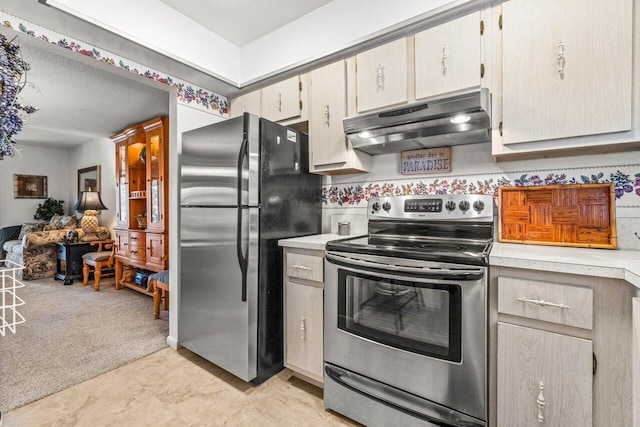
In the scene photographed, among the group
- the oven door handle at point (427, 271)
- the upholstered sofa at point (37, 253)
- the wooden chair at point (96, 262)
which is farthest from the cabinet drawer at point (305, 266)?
the upholstered sofa at point (37, 253)

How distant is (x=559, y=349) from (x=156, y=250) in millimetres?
3881

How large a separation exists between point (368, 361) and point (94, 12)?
255 cm

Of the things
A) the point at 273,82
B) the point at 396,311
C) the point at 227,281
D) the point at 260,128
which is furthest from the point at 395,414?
the point at 273,82

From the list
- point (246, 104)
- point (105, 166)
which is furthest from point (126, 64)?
point (105, 166)

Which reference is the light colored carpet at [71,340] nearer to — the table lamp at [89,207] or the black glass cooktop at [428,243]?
the table lamp at [89,207]

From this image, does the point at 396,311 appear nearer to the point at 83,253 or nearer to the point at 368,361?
the point at 368,361

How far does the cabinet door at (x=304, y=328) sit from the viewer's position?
182 centimetres

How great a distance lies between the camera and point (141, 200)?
4.44 m

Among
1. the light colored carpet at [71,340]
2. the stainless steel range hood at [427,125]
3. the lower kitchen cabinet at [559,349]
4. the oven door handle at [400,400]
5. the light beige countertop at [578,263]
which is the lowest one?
the light colored carpet at [71,340]

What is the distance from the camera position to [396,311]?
1477mm

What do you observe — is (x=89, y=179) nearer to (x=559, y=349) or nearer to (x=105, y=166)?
(x=105, y=166)

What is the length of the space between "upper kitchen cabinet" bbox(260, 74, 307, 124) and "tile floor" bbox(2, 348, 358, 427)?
1.93 meters

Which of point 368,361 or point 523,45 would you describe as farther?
point 368,361

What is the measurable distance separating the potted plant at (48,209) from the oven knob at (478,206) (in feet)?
25.8
